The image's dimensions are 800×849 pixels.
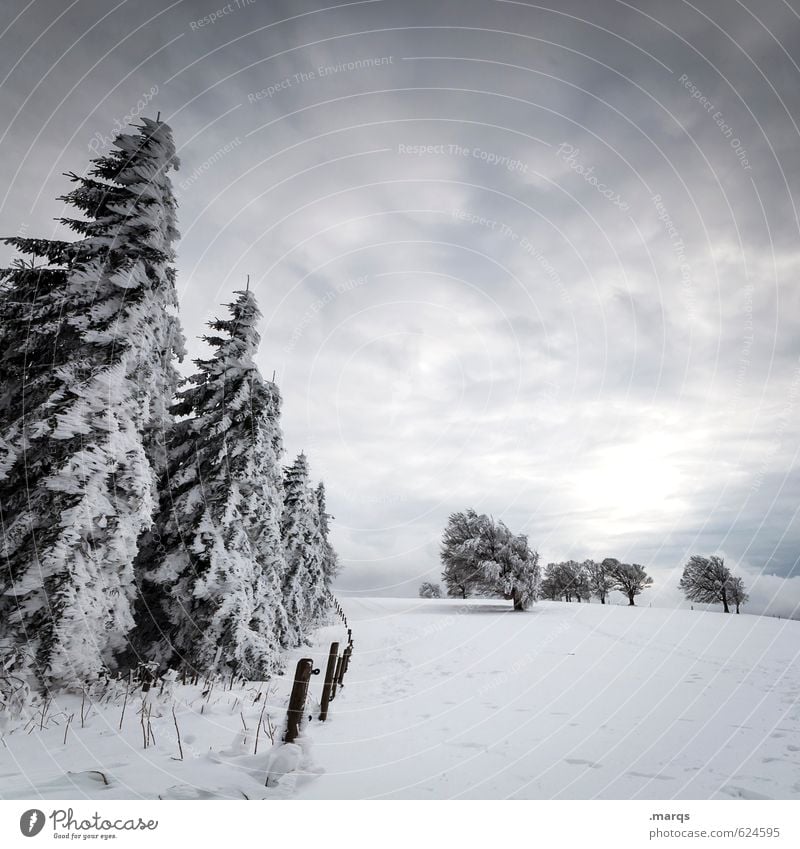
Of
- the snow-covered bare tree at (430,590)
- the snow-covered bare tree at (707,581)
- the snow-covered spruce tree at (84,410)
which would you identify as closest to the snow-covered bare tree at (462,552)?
the snow-covered spruce tree at (84,410)

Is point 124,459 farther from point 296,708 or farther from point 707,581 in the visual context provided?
point 707,581

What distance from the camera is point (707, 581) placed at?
4491 centimetres

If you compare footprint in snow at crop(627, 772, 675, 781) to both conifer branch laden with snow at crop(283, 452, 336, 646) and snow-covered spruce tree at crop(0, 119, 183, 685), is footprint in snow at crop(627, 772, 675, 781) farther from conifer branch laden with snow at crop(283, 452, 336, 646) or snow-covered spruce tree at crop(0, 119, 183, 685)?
conifer branch laden with snow at crop(283, 452, 336, 646)

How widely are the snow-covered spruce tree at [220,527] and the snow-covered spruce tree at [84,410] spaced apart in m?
2.18

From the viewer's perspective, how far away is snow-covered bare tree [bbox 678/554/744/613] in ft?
145

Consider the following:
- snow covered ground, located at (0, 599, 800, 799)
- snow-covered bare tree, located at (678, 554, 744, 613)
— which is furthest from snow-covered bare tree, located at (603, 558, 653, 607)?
snow covered ground, located at (0, 599, 800, 799)

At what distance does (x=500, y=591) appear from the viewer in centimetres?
2900

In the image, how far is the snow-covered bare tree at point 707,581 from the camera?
44188 mm

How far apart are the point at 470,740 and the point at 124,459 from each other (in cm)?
792

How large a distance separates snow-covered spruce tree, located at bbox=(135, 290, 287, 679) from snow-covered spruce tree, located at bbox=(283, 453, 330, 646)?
22.6 ft
